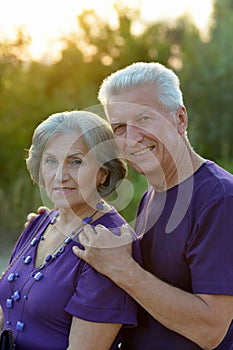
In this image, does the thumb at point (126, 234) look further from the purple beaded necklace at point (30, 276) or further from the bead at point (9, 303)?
the bead at point (9, 303)

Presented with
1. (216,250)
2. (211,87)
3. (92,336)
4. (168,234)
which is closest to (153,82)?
(168,234)

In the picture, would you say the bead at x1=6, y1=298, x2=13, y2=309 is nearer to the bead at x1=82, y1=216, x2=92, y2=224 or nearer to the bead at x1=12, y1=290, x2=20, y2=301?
the bead at x1=12, y1=290, x2=20, y2=301

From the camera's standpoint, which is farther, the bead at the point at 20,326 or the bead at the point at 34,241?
the bead at the point at 34,241

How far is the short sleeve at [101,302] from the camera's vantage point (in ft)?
7.14

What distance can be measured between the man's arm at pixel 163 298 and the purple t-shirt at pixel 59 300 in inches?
2.8

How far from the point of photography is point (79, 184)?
2.41m

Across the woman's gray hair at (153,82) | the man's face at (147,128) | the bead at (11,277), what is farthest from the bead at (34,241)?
the woman's gray hair at (153,82)

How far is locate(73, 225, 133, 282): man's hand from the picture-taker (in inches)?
85.0

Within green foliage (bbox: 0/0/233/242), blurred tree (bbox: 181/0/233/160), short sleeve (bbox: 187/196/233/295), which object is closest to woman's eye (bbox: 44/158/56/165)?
short sleeve (bbox: 187/196/233/295)

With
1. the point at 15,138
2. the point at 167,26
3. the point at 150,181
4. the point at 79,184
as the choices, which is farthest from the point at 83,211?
the point at 167,26

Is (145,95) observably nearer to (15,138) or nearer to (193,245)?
(193,245)

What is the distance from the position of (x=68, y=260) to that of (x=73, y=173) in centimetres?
32

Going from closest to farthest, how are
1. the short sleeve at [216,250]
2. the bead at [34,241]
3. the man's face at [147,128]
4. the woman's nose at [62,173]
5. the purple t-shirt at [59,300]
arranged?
the short sleeve at [216,250] < the purple t-shirt at [59,300] < the man's face at [147,128] < the woman's nose at [62,173] < the bead at [34,241]

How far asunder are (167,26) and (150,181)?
1287cm
